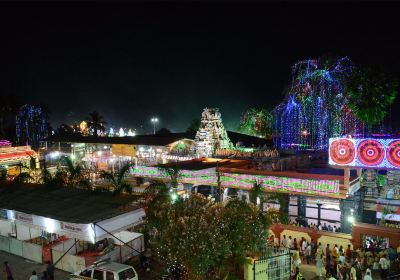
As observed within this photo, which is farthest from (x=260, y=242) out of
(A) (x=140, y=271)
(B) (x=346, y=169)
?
(B) (x=346, y=169)

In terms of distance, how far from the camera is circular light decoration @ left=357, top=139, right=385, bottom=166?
19047 millimetres

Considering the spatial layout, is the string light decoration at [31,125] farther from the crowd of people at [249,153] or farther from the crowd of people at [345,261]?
the crowd of people at [345,261]

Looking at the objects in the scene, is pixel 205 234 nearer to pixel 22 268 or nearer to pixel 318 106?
pixel 22 268

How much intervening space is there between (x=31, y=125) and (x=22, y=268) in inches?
2201

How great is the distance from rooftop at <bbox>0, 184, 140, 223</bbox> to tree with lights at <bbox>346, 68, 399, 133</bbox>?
85.0 ft

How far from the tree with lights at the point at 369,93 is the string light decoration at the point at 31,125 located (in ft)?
173

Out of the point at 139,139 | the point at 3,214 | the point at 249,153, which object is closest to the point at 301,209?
the point at 249,153

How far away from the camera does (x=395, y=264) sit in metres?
16.5

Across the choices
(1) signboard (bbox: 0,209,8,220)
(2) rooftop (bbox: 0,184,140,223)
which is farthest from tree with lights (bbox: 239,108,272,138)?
(1) signboard (bbox: 0,209,8,220)

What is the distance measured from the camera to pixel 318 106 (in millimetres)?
36719

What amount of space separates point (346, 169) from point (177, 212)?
10608mm

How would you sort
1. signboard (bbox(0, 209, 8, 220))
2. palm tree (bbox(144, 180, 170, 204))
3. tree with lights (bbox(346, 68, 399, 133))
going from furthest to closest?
tree with lights (bbox(346, 68, 399, 133)) < signboard (bbox(0, 209, 8, 220)) < palm tree (bbox(144, 180, 170, 204))

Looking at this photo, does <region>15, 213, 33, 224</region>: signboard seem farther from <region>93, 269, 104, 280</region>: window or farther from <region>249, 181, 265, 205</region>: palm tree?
<region>249, 181, 265, 205</region>: palm tree

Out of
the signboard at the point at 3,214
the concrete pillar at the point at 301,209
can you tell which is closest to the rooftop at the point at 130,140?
the concrete pillar at the point at 301,209
